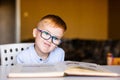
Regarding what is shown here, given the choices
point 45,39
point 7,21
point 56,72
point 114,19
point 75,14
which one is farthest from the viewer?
point 114,19

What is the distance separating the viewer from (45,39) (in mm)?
1138

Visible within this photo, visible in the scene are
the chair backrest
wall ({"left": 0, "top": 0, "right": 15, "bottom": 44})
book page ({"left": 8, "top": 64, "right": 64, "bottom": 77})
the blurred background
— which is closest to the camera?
book page ({"left": 8, "top": 64, "right": 64, "bottom": 77})

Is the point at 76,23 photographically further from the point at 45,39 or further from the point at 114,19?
the point at 45,39

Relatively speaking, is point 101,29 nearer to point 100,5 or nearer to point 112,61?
point 100,5

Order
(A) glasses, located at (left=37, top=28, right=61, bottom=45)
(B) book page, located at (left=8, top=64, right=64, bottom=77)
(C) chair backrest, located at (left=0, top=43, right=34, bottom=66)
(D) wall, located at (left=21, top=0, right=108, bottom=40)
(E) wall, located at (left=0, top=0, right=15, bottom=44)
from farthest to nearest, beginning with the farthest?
(D) wall, located at (left=21, top=0, right=108, bottom=40), (E) wall, located at (left=0, top=0, right=15, bottom=44), (C) chair backrest, located at (left=0, top=43, right=34, bottom=66), (A) glasses, located at (left=37, top=28, right=61, bottom=45), (B) book page, located at (left=8, top=64, right=64, bottom=77)

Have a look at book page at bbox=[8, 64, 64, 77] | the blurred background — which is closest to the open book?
book page at bbox=[8, 64, 64, 77]

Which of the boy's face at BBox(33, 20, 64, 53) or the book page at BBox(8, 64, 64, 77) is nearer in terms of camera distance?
the book page at BBox(8, 64, 64, 77)

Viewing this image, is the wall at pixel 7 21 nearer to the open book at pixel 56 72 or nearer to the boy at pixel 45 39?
the boy at pixel 45 39

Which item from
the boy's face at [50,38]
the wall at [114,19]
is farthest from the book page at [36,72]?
the wall at [114,19]

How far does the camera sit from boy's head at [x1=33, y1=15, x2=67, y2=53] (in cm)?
114

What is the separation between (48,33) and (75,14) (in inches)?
197

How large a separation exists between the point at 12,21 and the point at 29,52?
12.1 ft

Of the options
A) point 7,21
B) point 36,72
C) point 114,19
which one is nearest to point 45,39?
point 36,72

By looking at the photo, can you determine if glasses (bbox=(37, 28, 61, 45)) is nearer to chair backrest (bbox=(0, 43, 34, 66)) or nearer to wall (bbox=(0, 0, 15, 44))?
chair backrest (bbox=(0, 43, 34, 66))
